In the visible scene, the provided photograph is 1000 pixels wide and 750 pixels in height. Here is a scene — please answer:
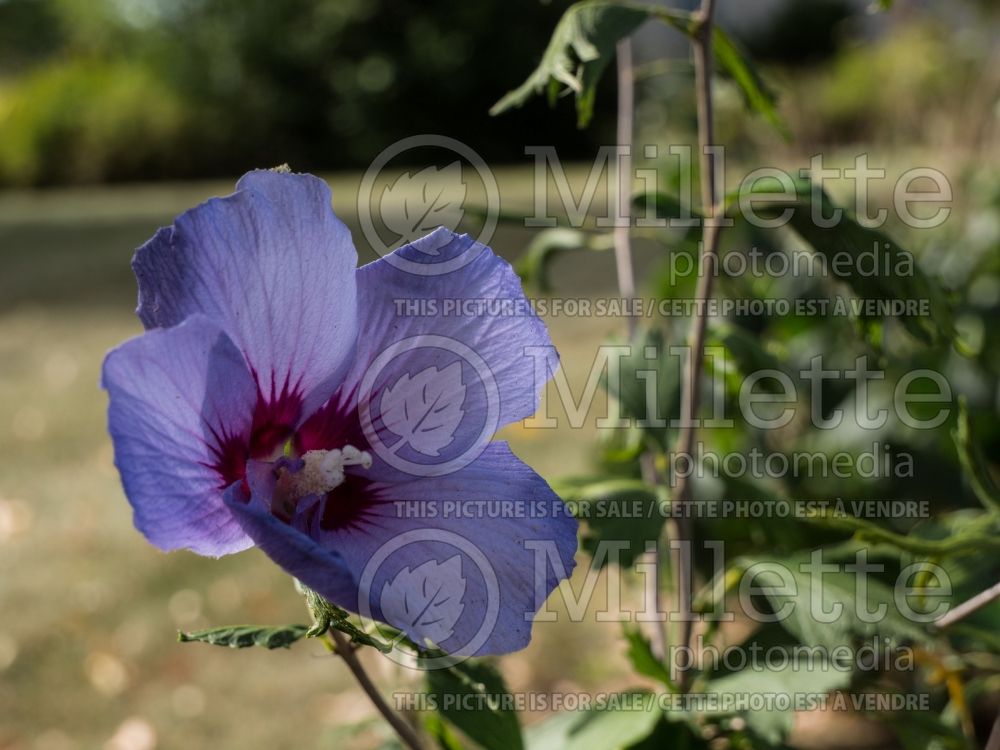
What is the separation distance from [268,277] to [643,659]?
0.53m

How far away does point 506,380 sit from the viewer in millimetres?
658

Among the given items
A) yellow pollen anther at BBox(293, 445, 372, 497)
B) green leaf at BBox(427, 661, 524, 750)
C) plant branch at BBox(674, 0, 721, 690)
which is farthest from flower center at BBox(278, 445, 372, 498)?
plant branch at BBox(674, 0, 721, 690)

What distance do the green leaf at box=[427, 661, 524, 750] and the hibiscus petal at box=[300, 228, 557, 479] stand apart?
0.24m

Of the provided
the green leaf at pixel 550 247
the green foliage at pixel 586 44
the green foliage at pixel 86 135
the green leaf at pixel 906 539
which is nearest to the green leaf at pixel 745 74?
the green foliage at pixel 586 44

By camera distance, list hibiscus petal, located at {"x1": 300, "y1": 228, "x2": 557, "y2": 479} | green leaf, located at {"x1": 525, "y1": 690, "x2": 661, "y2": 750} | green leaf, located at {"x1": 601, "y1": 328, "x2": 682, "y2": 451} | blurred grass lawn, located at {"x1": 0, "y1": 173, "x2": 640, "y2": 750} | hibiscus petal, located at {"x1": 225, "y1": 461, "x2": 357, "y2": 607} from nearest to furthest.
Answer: hibiscus petal, located at {"x1": 225, "y1": 461, "x2": 357, "y2": 607} < hibiscus petal, located at {"x1": 300, "y1": 228, "x2": 557, "y2": 479} < green leaf, located at {"x1": 525, "y1": 690, "x2": 661, "y2": 750} < green leaf, located at {"x1": 601, "y1": 328, "x2": 682, "y2": 451} < blurred grass lawn, located at {"x1": 0, "y1": 173, "x2": 640, "y2": 750}

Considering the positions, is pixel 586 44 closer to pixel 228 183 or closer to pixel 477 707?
pixel 477 707

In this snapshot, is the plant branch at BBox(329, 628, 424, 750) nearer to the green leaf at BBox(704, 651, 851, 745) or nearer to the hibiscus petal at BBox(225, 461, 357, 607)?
the hibiscus petal at BBox(225, 461, 357, 607)

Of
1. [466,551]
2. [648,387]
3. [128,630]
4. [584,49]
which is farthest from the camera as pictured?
[128,630]

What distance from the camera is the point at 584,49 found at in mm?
795

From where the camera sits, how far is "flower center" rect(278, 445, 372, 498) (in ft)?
2.09

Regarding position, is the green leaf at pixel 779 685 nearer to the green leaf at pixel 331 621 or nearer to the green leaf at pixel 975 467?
the green leaf at pixel 975 467

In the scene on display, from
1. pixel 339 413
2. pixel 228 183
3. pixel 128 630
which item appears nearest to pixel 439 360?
pixel 339 413

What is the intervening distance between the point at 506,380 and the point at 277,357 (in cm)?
14

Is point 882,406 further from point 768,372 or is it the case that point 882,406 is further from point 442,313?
point 442,313
